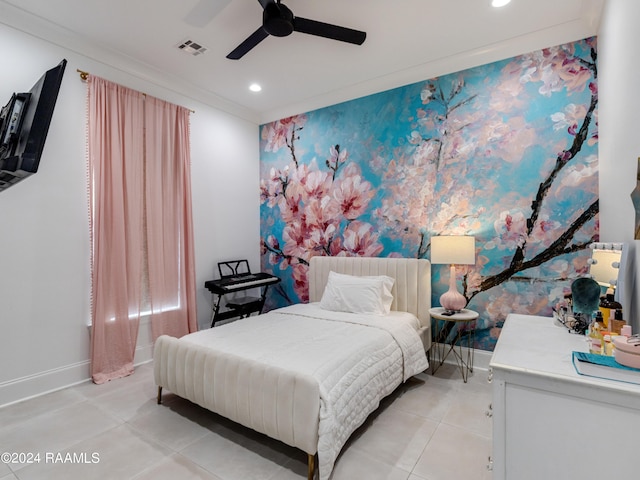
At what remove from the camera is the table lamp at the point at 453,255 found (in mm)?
3002

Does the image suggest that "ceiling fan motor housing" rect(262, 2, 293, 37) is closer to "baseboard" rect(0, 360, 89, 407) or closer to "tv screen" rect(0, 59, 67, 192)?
"tv screen" rect(0, 59, 67, 192)

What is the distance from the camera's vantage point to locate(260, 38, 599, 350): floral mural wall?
2.82m

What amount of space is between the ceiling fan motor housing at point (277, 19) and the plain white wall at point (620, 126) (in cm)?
189

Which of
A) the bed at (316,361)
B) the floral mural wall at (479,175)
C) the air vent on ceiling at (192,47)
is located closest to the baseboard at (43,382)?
the bed at (316,361)

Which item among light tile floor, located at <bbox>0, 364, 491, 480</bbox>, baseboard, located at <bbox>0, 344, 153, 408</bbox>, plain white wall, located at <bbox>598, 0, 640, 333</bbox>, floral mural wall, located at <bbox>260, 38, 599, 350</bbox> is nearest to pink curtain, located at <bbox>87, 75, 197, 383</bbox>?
baseboard, located at <bbox>0, 344, 153, 408</bbox>

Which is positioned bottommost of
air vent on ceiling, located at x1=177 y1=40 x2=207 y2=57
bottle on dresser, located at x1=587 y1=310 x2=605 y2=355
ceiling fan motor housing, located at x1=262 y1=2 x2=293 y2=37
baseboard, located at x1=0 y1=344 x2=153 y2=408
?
baseboard, located at x1=0 y1=344 x2=153 y2=408

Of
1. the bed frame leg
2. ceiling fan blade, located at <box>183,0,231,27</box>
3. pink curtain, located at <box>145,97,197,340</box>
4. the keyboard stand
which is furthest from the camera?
the keyboard stand

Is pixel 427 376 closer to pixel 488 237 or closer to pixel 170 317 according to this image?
pixel 488 237

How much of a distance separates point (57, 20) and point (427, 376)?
456cm

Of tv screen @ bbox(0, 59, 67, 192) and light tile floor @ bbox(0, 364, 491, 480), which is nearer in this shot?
tv screen @ bbox(0, 59, 67, 192)

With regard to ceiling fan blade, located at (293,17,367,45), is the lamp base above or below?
below

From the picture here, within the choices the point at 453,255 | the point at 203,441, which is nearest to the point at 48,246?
the point at 203,441

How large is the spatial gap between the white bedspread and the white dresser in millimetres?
818

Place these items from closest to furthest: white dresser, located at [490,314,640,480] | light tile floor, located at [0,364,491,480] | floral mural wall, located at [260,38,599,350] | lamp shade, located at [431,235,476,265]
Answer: white dresser, located at [490,314,640,480], light tile floor, located at [0,364,491,480], floral mural wall, located at [260,38,599,350], lamp shade, located at [431,235,476,265]
